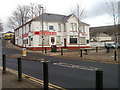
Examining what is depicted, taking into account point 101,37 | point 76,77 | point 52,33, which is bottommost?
point 76,77

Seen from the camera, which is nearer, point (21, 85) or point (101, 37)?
point (21, 85)

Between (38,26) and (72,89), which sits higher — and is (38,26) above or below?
above

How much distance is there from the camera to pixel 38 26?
103 ft

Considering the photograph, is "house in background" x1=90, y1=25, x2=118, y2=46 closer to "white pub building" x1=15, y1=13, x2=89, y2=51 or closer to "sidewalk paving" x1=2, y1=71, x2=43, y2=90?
"white pub building" x1=15, y1=13, x2=89, y2=51

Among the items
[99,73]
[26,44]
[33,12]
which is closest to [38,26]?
[26,44]

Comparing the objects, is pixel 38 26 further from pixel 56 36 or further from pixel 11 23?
pixel 11 23

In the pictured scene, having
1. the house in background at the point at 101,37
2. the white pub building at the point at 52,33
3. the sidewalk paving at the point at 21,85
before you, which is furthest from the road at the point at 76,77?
the house in background at the point at 101,37

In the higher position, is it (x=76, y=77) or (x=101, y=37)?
(x=101, y=37)

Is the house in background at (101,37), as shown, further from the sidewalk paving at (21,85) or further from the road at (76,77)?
the sidewalk paving at (21,85)

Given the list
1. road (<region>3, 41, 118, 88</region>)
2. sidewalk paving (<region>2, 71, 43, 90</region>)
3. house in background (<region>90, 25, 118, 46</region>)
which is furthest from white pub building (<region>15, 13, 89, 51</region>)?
sidewalk paving (<region>2, 71, 43, 90</region>)

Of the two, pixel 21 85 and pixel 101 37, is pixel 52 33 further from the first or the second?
pixel 101 37

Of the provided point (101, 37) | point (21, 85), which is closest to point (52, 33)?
point (21, 85)

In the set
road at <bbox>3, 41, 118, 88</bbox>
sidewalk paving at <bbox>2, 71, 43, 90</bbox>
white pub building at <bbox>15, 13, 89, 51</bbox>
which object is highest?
white pub building at <bbox>15, 13, 89, 51</bbox>

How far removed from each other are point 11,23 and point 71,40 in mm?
36574
